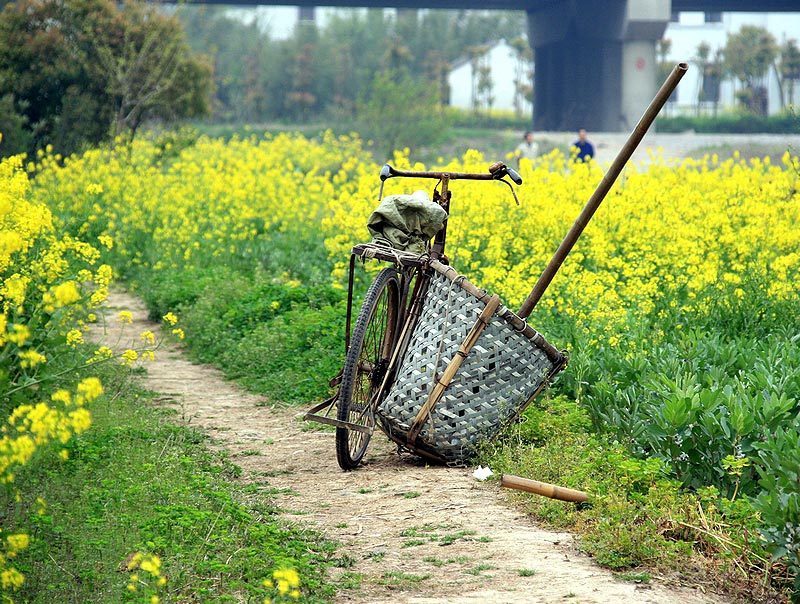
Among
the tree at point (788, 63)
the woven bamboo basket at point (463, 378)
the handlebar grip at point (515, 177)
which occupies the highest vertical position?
the tree at point (788, 63)

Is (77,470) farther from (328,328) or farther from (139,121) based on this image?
(139,121)

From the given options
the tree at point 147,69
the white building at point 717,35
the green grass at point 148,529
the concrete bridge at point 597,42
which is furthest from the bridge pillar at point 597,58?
the green grass at point 148,529

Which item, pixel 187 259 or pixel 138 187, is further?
pixel 138 187

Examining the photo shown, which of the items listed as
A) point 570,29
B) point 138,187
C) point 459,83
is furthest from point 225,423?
point 459,83

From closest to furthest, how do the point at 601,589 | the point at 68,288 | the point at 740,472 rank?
the point at 68,288 < the point at 601,589 < the point at 740,472

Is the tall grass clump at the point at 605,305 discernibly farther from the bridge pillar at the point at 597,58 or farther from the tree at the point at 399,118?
the bridge pillar at the point at 597,58

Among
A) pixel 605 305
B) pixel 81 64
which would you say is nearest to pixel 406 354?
pixel 605 305

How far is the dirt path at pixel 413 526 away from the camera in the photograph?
3516 millimetres

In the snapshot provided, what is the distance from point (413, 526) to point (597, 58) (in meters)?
37.7

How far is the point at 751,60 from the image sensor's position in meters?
46.9

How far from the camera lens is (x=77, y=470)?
4.62m

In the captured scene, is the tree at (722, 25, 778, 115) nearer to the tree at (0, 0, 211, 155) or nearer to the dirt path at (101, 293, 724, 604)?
the tree at (0, 0, 211, 155)

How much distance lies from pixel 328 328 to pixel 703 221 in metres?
3.47

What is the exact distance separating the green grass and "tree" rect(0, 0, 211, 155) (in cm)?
1297
